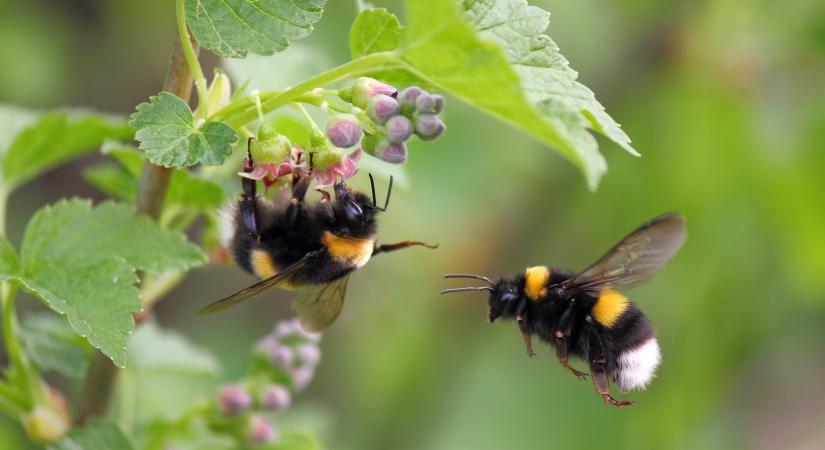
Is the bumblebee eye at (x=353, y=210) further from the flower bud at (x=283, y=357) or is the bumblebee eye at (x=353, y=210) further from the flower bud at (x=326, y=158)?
the flower bud at (x=283, y=357)

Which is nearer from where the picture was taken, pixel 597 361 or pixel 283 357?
pixel 597 361

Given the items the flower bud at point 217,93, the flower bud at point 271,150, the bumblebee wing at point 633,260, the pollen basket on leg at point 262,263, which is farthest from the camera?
the bumblebee wing at point 633,260

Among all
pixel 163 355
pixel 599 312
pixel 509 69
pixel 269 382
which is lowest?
pixel 163 355

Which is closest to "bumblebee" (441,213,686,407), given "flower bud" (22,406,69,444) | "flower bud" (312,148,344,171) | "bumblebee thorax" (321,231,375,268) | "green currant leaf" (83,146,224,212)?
"bumblebee thorax" (321,231,375,268)

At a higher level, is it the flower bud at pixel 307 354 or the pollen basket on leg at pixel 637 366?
the pollen basket on leg at pixel 637 366

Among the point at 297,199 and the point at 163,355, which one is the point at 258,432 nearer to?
the point at 163,355

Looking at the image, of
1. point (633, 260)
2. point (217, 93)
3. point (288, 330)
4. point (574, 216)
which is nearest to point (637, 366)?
point (633, 260)

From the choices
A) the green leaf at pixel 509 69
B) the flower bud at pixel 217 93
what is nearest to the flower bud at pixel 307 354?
the flower bud at pixel 217 93

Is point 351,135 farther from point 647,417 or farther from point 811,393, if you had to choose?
point 811,393
